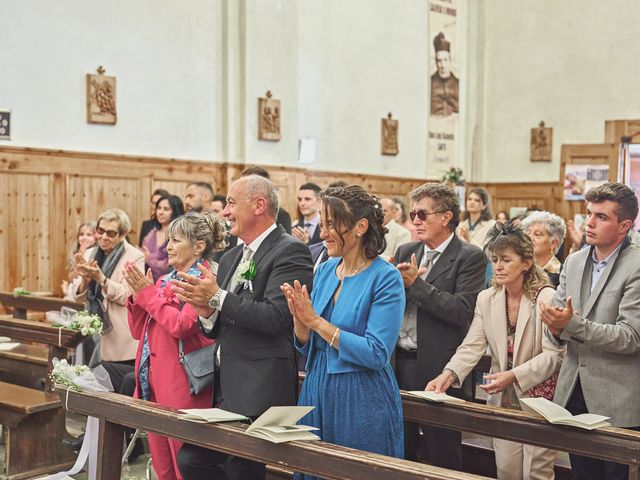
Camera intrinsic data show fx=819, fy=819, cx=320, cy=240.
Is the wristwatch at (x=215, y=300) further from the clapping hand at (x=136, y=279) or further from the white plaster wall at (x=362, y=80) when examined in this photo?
the white plaster wall at (x=362, y=80)

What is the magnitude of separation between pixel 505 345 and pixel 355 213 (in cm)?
128

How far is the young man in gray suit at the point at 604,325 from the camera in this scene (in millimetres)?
3414

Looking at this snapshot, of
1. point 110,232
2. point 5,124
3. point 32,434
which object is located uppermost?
point 5,124

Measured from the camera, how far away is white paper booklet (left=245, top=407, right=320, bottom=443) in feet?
9.32

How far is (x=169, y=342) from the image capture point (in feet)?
13.1

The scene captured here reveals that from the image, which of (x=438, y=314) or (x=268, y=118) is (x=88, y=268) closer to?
(x=438, y=314)

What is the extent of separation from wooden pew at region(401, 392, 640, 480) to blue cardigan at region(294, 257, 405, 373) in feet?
2.35

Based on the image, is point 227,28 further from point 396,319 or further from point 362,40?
point 396,319

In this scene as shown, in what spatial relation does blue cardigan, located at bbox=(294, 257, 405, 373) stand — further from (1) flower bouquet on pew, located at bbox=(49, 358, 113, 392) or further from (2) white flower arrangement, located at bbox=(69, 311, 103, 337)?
(2) white flower arrangement, located at bbox=(69, 311, 103, 337)

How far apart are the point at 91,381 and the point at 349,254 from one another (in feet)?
4.99

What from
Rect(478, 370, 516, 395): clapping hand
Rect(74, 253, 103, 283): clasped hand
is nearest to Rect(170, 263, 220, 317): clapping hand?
Rect(478, 370, 516, 395): clapping hand

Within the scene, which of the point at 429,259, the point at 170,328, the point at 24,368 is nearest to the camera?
the point at 170,328

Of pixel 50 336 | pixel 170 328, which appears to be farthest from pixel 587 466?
pixel 50 336

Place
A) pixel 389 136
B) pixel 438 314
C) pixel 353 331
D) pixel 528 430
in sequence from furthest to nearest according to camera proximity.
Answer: pixel 389 136 → pixel 438 314 → pixel 528 430 → pixel 353 331
